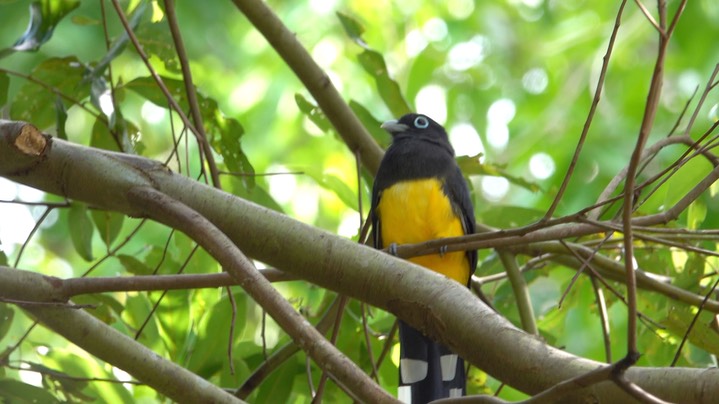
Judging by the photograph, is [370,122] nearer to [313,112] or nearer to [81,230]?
[313,112]

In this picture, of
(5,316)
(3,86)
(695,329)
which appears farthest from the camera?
(3,86)

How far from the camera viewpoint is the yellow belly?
413 cm

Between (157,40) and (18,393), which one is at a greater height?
(157,40)

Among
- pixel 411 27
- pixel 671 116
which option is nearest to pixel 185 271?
pixel 671 116

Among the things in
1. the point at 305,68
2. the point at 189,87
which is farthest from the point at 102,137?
the point at 305,68

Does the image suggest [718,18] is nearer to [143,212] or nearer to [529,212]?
[529,212]

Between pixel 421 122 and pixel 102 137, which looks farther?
pixel 421 122

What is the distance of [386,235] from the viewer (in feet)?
13.9

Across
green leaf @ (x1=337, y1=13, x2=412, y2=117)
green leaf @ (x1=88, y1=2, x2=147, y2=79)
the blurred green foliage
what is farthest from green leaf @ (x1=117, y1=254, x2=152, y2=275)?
green leaf @ (x1=337, y1=13, x2=412, y2=117)

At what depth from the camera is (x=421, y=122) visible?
4.78m

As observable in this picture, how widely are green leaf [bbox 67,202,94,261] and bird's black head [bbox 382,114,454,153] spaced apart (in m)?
1.53

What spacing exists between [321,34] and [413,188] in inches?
177

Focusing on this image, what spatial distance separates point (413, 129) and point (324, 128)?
0.69 meters

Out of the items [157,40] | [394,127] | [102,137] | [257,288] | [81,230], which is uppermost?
[394,127]
